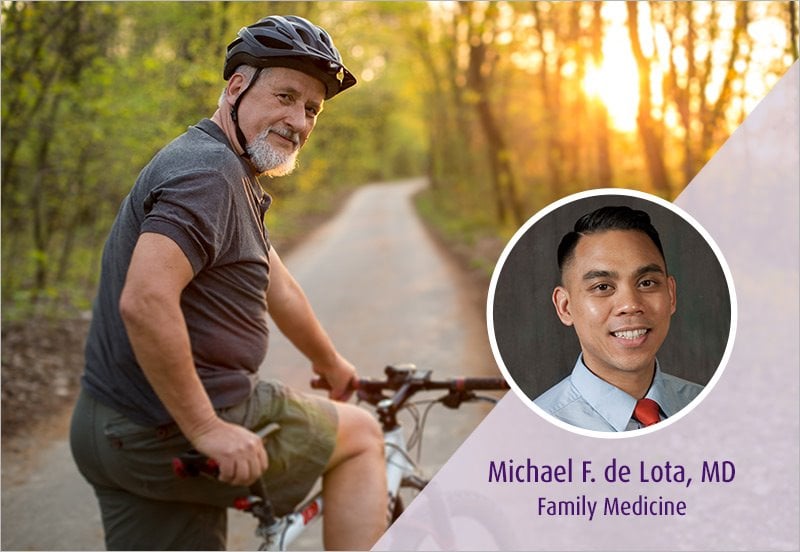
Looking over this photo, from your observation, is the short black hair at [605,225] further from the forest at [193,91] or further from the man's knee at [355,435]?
the forest at [193,91]

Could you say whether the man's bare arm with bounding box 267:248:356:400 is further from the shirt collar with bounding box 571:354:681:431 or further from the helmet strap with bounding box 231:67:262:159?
the shirt collar with bounding box 571:354:681:431

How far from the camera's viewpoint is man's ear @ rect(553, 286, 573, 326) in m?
2.02

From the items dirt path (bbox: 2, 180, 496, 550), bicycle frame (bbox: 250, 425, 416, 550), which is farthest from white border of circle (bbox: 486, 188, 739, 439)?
dirt path (bbox: 2, 180, 496, 550)

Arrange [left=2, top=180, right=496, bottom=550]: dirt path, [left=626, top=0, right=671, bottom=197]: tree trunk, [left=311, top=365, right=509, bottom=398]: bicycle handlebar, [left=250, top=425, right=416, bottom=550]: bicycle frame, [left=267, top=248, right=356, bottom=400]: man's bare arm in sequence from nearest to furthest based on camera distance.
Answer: [left=250, top=425, right=416, bottom=550]: bicycle frame < [left=267, top=248, right=356, bottom=400]: man's bare arm < [left=311, top=365, right=509, bottom=398]: bicycle handlebar < [left=2, top=180, right=496, bottom=550]: dirt path < [left=626, top=0, right=671, bottom=197]: tree trunk

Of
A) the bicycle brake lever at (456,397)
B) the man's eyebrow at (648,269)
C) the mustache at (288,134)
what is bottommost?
the bicycle brake lever at (456,397)

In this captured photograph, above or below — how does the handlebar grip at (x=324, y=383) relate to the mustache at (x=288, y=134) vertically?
below

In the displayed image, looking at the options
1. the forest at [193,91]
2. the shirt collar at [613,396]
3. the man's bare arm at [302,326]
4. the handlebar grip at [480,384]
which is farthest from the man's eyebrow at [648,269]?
the forest at [193,91]

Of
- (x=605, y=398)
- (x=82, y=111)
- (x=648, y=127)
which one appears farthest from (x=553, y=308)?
(x=648, y=127)

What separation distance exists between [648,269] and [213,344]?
1.06 meters

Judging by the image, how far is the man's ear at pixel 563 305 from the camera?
2018mm

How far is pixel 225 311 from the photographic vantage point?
1.95 metres

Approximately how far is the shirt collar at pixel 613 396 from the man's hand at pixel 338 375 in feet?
2.74

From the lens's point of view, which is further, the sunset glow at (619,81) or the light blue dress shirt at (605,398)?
the sunset glow at (619,81)

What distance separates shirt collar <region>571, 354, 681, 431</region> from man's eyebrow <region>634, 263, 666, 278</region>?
0.24 m
